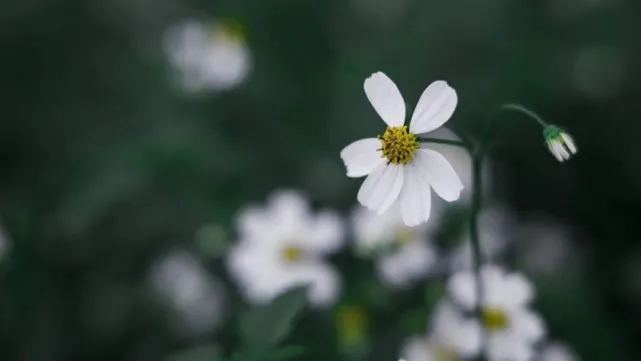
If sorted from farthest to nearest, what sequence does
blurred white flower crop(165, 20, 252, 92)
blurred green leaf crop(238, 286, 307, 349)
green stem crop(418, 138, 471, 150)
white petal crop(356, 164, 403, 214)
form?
1. blurred white flower crop(165, 20, 252, 92)
2. blurred green leaf crop(238, 286, 307, 349)
3. white petal crop(356, 164, 403, 214)
4. green stem crop(418, 138, 471, 150)

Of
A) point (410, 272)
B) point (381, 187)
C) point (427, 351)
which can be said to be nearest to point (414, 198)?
point (381, 187)

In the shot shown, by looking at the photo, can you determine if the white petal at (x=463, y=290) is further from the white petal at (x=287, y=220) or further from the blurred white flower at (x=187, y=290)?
the blurred white flower at (x=187, y=290)

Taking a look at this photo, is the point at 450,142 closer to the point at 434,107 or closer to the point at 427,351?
the point at 434,107

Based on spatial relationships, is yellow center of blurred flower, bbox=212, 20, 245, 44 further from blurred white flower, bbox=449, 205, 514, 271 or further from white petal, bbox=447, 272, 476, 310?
white petal, bbox=447, 272, 476, 310

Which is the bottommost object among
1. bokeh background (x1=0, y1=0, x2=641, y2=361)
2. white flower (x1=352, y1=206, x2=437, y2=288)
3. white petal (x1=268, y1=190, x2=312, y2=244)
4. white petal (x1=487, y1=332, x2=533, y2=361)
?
white petal (x1=487, y1=332, x2=533, y2=361)

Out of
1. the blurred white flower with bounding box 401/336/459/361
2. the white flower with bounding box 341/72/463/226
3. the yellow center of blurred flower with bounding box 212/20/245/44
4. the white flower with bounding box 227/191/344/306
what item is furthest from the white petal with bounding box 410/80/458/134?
the yellow center of blurred flower with bounding box 212/20/245/44
